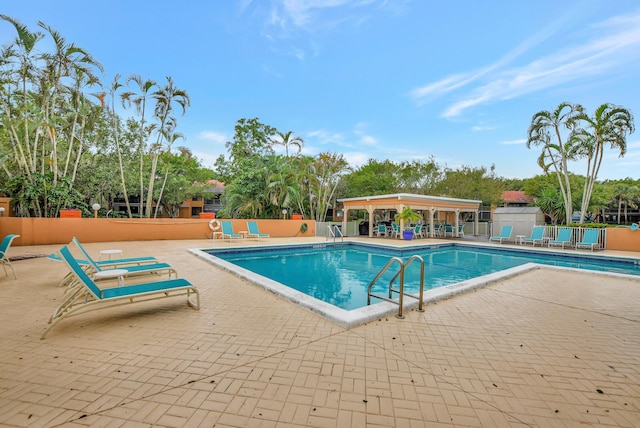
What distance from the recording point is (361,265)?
9859 millimetres

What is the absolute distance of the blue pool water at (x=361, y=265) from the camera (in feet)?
22.6

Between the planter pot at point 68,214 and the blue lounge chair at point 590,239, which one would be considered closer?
the planter pot at point 68,214

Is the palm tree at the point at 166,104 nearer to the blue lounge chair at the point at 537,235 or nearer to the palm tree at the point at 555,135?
the blue lounge chair at the point at 537,235

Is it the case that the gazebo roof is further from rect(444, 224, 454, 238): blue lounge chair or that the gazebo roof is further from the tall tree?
the tall tree

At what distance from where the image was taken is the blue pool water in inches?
271

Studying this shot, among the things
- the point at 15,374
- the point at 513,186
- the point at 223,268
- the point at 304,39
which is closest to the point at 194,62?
the point at 304,39

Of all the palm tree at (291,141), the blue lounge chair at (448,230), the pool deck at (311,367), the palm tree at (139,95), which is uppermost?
the palm tree at (139,95)

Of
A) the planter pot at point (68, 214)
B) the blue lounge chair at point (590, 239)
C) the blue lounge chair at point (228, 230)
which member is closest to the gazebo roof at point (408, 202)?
the blue lounge chair at point (590, 239)

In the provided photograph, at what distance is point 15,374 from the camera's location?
2445 millimetres

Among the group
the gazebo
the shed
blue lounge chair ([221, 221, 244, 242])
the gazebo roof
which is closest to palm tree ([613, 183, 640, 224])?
the gazebo

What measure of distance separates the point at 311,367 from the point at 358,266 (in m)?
7.18

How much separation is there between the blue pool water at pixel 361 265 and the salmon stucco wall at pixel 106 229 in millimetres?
4169

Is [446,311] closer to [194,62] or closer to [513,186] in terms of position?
[194,62]

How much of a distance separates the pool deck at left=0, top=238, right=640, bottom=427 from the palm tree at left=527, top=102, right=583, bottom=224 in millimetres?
14863
